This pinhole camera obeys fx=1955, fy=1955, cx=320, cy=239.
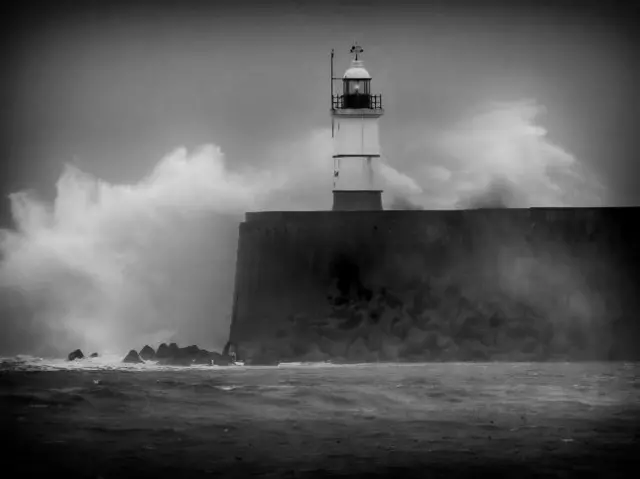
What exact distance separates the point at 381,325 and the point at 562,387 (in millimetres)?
2203

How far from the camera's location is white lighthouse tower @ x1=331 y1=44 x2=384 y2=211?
2339 centimetres

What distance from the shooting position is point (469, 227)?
22609mm

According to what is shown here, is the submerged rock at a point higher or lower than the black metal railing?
lower

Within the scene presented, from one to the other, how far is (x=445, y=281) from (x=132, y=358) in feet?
15.7

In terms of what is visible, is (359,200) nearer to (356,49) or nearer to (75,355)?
(356,49)

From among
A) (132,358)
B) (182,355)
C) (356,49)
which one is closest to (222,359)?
(182,355)

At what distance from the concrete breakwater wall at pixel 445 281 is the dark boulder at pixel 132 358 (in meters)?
2.89

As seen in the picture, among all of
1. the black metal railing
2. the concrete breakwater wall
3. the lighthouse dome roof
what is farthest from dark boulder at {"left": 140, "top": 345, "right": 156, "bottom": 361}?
the lighthouse dome roof

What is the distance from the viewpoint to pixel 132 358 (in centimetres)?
2530

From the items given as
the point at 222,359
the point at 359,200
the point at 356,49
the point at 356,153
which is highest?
the point at 356,49

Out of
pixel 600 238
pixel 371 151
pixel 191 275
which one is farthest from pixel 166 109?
pixel 600 238

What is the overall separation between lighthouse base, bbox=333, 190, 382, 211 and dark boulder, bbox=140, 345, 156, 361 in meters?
3.25

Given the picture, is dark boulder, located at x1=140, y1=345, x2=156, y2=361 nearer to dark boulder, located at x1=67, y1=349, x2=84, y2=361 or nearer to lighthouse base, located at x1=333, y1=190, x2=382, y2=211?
dark boulder, located at x1=67, y1=349, x2=84, y2=361

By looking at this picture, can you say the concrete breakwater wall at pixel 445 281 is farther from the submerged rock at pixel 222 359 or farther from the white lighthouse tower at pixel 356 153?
the white lighthouse tower at pixel 356 153
